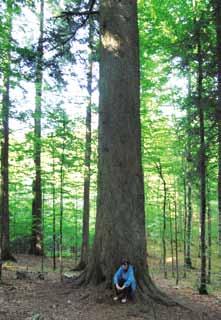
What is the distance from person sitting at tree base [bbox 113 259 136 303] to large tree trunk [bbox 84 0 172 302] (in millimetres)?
209

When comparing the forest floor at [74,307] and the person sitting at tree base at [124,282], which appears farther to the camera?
the person sitting at tree base at [124,282]

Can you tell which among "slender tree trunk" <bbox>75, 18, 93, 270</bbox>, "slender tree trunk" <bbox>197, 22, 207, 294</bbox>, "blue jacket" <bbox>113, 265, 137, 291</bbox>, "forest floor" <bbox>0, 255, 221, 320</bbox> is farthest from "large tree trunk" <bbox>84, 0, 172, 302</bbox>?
"slender tree trunk" <bbox>75, 18, 93, 270</bbox>

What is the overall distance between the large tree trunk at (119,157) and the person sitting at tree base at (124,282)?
0.69 feet

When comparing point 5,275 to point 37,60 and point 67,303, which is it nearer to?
point 67,303

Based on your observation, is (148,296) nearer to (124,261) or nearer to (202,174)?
(124,261)

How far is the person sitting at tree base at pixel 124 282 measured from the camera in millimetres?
6406

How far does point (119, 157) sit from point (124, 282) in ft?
7.79

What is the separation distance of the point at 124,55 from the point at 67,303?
16.4 ft

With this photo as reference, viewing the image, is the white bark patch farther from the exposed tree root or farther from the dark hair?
the exposed tree root

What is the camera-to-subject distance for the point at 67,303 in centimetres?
641

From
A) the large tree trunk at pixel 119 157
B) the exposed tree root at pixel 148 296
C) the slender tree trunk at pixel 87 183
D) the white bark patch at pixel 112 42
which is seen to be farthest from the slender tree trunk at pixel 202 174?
the slender tree trunk at pixel 87 183

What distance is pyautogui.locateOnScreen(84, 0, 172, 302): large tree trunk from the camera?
686cm

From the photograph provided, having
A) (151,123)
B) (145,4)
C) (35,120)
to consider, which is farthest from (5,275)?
(145,4)

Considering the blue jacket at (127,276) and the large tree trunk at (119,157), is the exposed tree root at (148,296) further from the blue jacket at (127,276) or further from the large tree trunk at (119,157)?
the blue jacket at (127,276)
